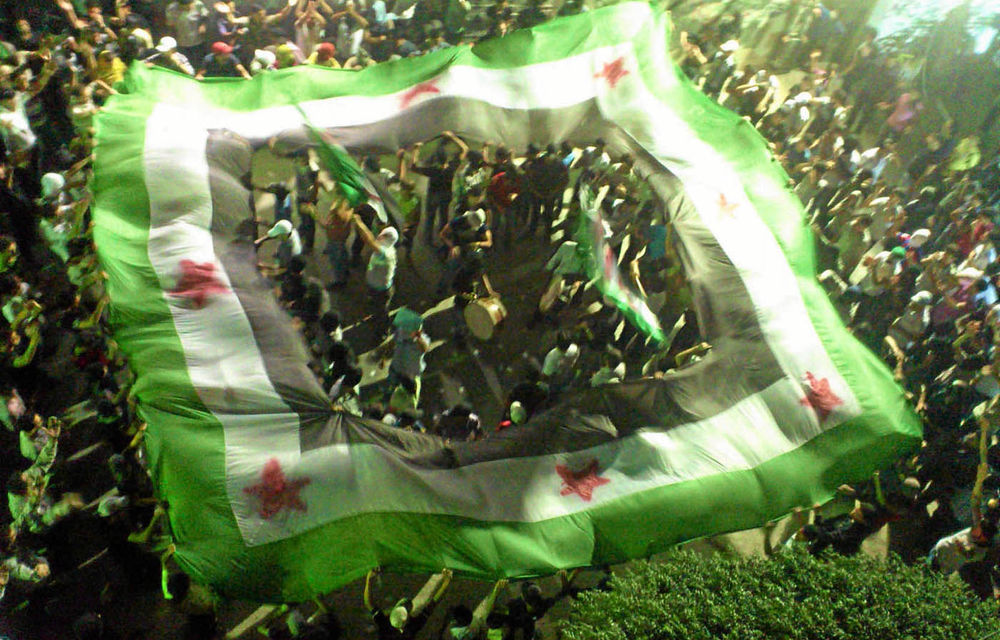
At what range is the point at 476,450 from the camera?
21.2 ft

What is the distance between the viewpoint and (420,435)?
6.49 metres

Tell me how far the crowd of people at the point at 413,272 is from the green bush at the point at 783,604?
1054mm

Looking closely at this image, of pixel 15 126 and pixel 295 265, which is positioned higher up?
pixel 15 126

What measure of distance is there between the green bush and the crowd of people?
3.46 feet

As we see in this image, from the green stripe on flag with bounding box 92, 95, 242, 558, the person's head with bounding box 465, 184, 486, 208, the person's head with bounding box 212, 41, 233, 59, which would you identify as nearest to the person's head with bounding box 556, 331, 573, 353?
the person's head with bounding box 465, 184, 486, 208

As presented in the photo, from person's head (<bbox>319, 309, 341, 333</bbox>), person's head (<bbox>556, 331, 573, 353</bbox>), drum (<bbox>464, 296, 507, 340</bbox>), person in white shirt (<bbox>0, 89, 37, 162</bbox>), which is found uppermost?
person in white shirt (<bbox>0, 89, 37, 162</bbox>)

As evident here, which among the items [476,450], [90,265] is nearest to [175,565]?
[476,450]

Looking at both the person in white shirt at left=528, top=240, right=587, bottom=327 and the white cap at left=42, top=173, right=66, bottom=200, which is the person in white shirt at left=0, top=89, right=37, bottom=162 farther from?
the person in white shirt at left=528, top=240, right=587, bottom=327

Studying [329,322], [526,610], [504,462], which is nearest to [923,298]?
[504,462]

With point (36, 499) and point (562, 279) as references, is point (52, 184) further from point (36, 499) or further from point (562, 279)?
point (562, 279)

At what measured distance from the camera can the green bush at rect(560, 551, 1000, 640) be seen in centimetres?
523

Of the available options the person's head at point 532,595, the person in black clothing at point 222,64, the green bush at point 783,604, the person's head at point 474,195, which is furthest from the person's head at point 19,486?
the person in black clothing at point 222,64

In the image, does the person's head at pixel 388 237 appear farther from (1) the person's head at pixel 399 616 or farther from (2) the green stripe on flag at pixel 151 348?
(1) the person's head at pixel 399 616

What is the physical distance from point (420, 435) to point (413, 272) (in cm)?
416
